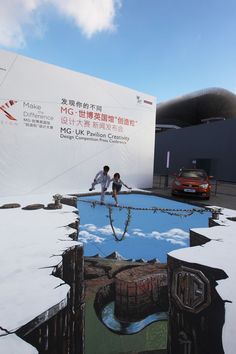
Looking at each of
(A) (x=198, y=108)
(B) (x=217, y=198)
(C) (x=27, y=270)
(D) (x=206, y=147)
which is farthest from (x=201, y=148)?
(A) (x=198, y=108)

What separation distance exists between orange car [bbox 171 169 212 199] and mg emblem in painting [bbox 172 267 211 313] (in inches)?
298

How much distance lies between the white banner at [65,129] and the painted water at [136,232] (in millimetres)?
2880

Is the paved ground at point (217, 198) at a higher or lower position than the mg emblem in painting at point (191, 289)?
higher

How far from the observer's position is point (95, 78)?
11734 millimetres

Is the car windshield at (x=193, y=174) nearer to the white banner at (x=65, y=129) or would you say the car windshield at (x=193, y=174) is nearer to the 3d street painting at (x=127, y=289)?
the white banner at (x=65, y=129)

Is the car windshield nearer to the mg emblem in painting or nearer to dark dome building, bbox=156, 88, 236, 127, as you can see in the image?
the mg emblem in painting

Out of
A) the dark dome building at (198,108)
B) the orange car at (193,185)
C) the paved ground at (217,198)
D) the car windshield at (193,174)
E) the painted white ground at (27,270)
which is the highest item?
the dark dome building at (198,108)

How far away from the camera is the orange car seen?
1048cm

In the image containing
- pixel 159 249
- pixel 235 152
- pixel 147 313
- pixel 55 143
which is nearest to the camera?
pixel 147 313

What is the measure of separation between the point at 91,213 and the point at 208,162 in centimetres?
1690

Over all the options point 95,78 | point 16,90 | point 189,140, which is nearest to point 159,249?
point 16,90

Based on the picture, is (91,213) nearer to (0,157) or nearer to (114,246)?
(114,246)

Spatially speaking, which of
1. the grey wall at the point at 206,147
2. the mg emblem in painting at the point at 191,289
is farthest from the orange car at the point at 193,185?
the grey wall at the point at 206,147

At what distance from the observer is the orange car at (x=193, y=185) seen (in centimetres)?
1048
